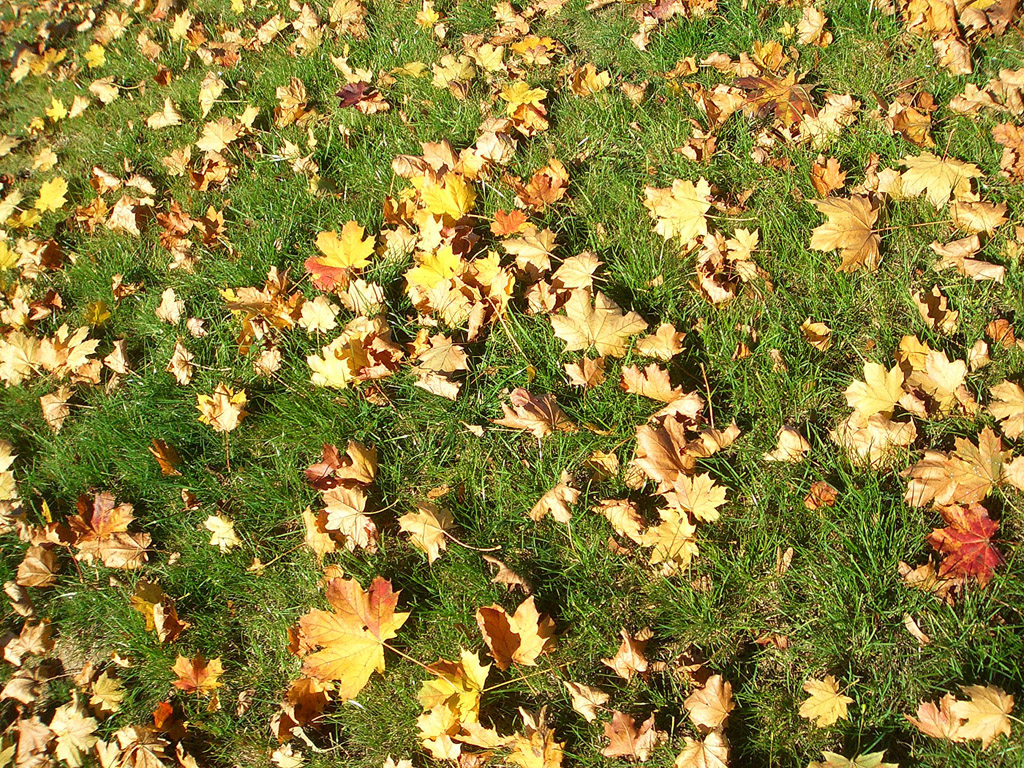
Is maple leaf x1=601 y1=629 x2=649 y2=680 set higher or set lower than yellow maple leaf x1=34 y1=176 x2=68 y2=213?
lower

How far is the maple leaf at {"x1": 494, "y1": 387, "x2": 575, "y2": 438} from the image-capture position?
2172 mm

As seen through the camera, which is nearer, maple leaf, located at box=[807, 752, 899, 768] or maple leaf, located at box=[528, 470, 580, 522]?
maple leaf, located at box=[807, 752, 899, 768]

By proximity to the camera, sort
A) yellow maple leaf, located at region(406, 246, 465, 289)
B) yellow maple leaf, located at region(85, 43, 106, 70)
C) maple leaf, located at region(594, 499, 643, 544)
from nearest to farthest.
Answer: maple leaf, located at region(594, 499, 643, 544)
yellow maple leaf, located at region(406, 246, 465, 289)
yellow maple leaf, located at region(85, 43, 106, 70)

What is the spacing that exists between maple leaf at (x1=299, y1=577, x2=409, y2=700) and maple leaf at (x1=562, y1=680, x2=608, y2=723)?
44 centimetres

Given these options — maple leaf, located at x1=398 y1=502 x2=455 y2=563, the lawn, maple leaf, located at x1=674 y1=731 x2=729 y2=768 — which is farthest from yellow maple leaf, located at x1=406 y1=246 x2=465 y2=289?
maple leaf, located at x1=674 y1=731 x2=729 y2=768

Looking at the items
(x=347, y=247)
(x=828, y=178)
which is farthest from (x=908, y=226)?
(x=347, y=247)

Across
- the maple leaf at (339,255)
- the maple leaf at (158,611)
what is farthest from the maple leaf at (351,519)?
the maple leaf at (339,255)

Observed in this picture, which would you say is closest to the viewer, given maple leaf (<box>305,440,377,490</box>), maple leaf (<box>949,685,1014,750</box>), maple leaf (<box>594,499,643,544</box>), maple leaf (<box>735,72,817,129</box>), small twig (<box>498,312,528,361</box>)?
maple leaf (<box>949,685,1014,750</box>)

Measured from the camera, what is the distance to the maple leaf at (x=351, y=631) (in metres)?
1.85

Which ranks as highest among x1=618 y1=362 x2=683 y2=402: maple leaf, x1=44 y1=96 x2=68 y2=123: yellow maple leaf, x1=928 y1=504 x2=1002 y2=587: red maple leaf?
x1=44 y1=96 x2=68 y2=123: yellow maple leaf

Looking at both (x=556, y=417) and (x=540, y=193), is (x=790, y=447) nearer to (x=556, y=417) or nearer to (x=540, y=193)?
(x=556, y=417)

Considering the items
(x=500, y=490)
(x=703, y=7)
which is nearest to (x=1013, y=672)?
(x=500, y=490)

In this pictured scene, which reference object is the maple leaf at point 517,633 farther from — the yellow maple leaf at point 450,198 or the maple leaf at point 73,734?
the yellow maple leaf at point 450,198

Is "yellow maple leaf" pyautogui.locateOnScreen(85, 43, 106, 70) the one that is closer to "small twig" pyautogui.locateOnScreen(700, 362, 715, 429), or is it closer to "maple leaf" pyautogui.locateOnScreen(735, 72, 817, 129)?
"maple leaf" pyautogui.locateOnScreen(735, 72, 817, 129)
